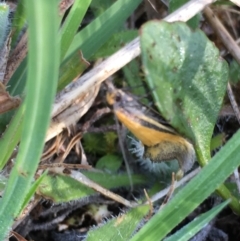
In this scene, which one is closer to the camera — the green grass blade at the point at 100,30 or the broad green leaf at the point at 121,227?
the broad green leaf at the point at 121,227

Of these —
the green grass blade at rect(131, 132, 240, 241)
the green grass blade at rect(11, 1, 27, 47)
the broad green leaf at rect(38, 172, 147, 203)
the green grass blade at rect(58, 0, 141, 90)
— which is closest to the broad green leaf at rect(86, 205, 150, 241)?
the broad green leaf at rect(38, 172, 147, 203)

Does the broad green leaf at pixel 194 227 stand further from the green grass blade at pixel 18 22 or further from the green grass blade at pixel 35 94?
the green grass blade at pixel 18 22

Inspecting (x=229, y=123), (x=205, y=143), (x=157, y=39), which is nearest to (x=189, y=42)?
(x=157, y=39)

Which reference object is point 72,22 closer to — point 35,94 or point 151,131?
point 151,131

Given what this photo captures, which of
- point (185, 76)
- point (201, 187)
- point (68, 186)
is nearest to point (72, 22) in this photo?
point (185, 76)

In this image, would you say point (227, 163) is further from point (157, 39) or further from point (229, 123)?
point (229, 123)

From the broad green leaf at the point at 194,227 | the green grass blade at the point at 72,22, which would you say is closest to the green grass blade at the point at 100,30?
the green grass blade at the point at 72,22
